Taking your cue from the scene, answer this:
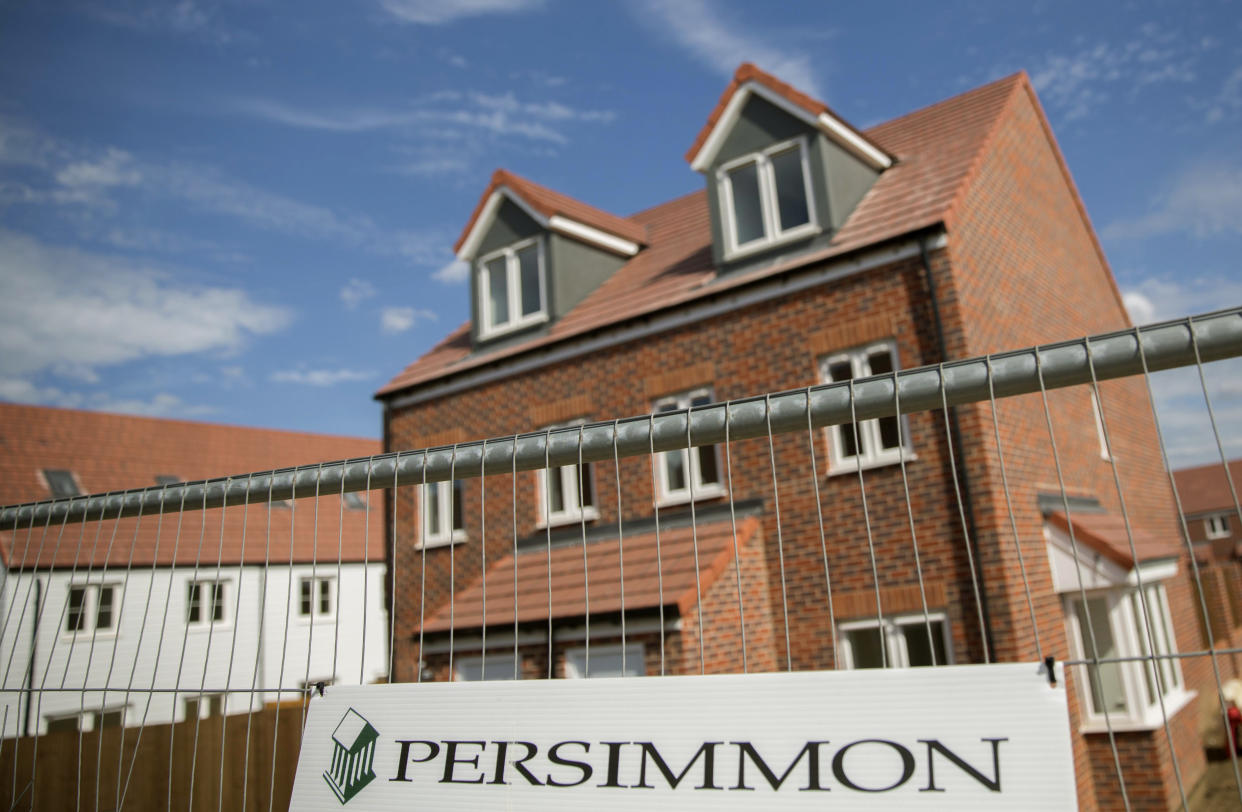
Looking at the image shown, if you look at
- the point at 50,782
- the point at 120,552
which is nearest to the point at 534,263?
the point at 50,782

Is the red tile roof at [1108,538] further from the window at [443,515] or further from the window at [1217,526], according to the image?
the window at [1217,526]

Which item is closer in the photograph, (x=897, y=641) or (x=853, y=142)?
(x=897, y=641)

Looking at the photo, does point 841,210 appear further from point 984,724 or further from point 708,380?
point 984,724

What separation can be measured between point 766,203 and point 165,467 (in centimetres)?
2514

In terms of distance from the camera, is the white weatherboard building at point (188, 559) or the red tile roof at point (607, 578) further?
the white weatherboard building at point (188, 559)

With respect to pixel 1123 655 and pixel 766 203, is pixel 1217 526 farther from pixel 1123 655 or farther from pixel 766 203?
pixel 766 203

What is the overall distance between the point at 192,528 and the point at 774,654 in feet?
69.2

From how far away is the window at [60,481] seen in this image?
27.0 m

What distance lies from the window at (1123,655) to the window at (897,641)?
1.48 metres

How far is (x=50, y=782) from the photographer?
3.87 metres

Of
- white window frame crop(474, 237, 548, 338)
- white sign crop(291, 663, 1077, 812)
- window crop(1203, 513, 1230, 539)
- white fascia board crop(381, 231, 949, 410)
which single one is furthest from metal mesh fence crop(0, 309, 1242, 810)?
window crop(1203, 513, 1230, 539)

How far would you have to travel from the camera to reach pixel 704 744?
2.46 metres

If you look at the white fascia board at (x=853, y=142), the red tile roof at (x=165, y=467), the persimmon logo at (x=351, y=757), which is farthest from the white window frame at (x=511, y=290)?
the persimmon logo at (x=351, y=757)

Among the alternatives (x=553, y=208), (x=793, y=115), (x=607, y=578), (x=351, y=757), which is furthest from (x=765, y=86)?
(x=351, y=757)
